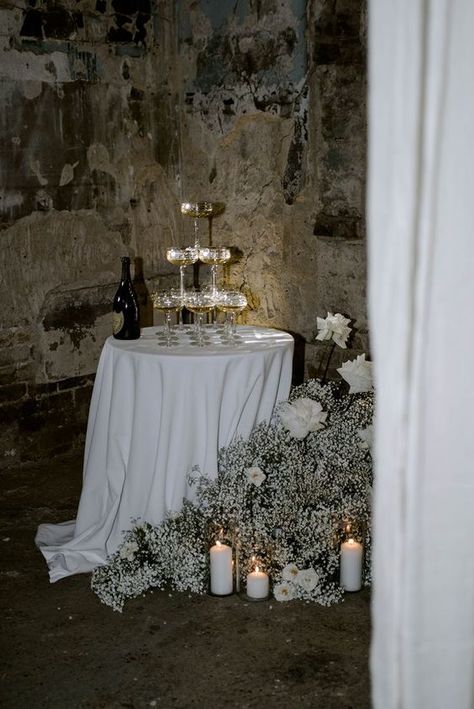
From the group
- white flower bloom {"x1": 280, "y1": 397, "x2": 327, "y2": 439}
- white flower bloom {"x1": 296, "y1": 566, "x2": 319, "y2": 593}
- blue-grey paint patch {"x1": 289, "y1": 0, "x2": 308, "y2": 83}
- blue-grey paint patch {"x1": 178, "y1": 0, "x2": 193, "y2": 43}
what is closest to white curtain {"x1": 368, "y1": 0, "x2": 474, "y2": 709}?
white flower bloom {"x1": 296, "y1": 566, "x2": 319, "y2": 593}

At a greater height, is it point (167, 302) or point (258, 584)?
point (167, 302)

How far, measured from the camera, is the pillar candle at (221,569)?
353 centimetres

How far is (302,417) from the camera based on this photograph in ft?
12.1

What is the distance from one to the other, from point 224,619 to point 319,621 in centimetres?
37

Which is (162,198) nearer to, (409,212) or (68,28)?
(68,28)

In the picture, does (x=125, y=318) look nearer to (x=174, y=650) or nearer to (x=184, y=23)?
(x=174, y=650)

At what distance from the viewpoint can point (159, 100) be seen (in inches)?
227

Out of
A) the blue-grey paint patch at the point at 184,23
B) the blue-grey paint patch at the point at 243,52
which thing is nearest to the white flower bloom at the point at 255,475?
the blue-grey paint patch at the point at 243,52

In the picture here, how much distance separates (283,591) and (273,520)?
0.28 m

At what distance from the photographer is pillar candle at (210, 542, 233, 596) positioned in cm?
353

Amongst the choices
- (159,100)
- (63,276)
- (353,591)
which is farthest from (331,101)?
(353,591)

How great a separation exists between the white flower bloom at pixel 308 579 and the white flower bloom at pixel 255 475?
399 millimetres

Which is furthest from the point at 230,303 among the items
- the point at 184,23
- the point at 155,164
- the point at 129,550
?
the point at 184,23

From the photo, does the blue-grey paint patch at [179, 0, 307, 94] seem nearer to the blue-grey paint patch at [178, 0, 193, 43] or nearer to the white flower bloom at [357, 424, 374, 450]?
the blue-grey paint patch at [178, 0, 193, 43]
